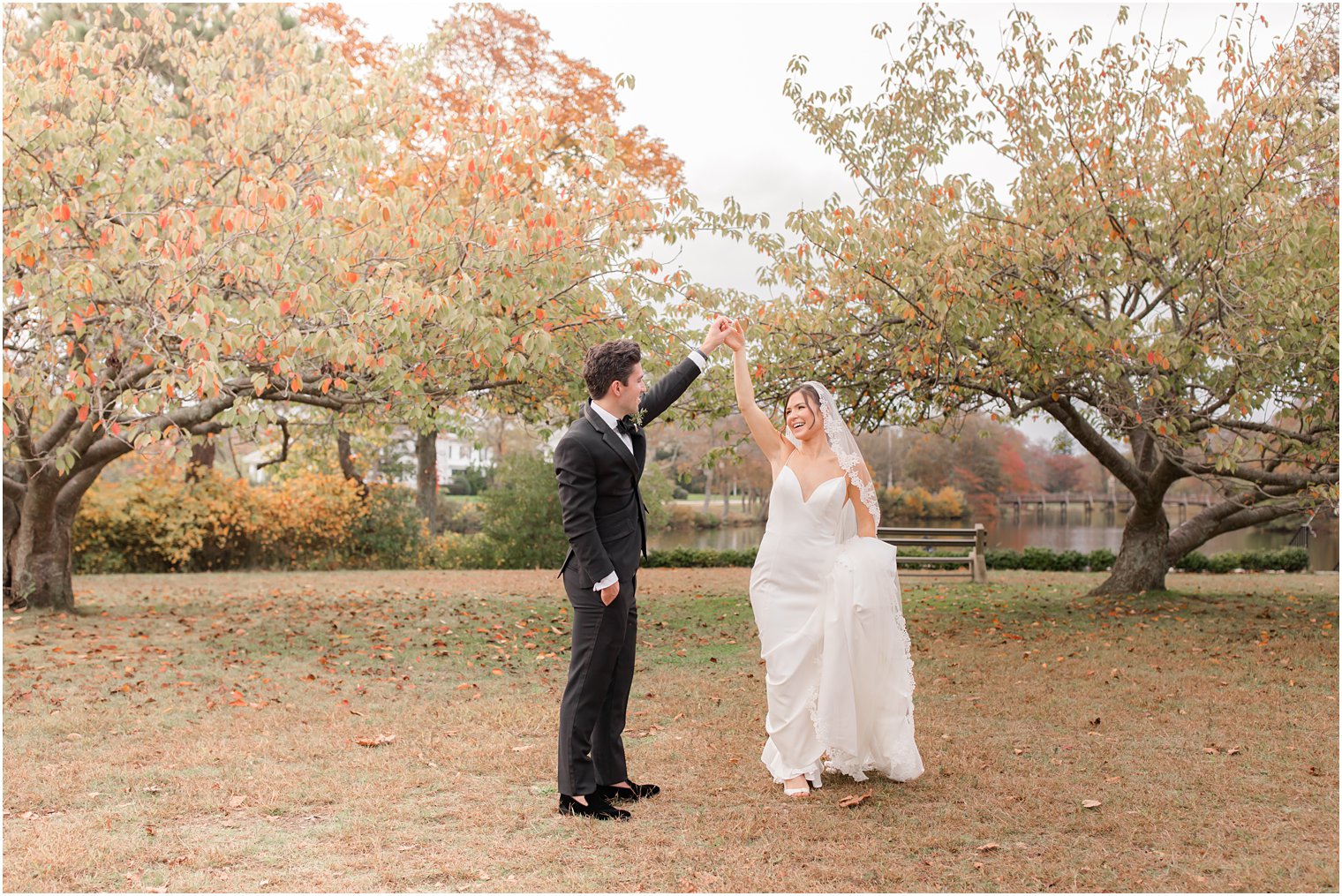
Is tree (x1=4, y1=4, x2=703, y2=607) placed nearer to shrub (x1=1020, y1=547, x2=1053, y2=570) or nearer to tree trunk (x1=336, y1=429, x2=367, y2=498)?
tree trunk (x1=336, y1=429, x2=367, y2=498)

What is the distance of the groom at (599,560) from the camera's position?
15.6 ft

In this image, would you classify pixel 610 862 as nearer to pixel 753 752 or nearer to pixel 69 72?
pixel 753 752

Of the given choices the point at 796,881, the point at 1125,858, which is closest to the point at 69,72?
the point at 796,881

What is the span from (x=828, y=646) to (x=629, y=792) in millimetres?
1223

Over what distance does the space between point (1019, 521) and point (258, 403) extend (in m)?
39.9

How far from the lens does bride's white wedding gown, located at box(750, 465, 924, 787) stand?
17.2 feet

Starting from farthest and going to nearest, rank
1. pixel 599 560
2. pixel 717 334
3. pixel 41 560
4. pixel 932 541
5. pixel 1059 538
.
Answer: pixel 1059 538
pixel 932 541
pixel 41 560
pixel 717 334
pixel 599 560

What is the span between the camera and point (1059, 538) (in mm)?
Answer: 33656

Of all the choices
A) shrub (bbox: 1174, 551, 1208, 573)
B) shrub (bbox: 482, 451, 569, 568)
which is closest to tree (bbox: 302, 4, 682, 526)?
shrub (bbox: 482, 451, 569, 568)

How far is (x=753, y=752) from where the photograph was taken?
239 inches

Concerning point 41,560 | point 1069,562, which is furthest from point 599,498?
point 1069,562

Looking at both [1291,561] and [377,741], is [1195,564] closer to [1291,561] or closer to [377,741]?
[1291,561]

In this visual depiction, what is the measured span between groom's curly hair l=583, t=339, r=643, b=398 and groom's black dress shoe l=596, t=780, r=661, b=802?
1.91 meters

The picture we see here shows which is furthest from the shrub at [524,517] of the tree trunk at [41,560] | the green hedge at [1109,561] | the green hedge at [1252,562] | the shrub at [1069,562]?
the green hedge at [1252,562]
